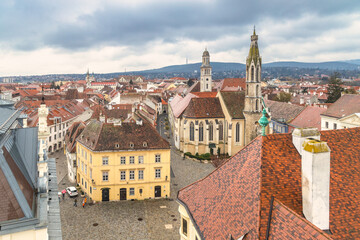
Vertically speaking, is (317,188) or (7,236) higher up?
(317,188)

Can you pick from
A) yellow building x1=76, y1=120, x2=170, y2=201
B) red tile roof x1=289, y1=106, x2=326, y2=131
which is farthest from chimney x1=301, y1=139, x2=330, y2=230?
red tile roof x1=289, y1=106, x2=326, y2=131

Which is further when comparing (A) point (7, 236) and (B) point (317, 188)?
(B) point (317, 188)

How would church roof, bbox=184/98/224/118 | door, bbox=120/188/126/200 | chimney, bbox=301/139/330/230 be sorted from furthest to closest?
church roof, bbox=184/98/224/118
door, bbox=120/188/126/200
chimney, bbox=301/139/330/230

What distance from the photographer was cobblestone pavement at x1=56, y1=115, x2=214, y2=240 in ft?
99.9

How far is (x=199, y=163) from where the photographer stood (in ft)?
184

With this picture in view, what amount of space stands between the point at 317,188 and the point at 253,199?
255 centimetres

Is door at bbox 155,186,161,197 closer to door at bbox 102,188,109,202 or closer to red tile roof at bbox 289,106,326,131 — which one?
door at bbox 102,188,109,202

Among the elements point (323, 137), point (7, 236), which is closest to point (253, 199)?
point (323, 137)

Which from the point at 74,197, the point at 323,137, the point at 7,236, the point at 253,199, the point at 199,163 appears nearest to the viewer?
the point at 7,236

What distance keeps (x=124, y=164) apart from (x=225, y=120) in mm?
28321

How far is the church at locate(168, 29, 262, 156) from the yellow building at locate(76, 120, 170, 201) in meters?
20.8

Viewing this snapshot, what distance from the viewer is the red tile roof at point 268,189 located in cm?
1246

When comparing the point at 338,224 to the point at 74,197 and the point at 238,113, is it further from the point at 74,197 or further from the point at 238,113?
the point at 238,113

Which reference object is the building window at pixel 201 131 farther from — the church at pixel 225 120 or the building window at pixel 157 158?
the building window at pixel 157 158
